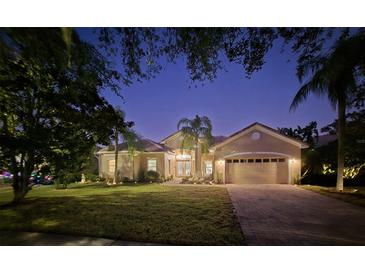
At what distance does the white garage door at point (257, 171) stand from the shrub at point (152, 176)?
3957 mm

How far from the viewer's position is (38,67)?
5.60 metres

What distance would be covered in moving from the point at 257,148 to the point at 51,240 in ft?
32.2

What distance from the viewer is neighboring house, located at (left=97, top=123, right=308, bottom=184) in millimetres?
10930

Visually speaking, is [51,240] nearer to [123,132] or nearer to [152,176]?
[123,132]

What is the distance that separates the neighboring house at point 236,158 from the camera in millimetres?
10930

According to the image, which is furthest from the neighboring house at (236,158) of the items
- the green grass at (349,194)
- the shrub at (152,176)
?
the green grass at (349,194)

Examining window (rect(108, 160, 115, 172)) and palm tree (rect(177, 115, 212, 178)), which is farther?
window (rect(108, 160, 115, 172))

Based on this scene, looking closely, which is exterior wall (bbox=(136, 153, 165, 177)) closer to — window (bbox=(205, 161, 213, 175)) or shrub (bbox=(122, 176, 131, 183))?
shrub (bbox=(122, 176, 131, 183))

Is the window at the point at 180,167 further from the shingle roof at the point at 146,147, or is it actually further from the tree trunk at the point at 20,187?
the tree trunk at the point at 20,187

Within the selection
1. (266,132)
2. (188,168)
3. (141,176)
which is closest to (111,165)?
(141,176)

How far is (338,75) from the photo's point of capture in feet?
19.7

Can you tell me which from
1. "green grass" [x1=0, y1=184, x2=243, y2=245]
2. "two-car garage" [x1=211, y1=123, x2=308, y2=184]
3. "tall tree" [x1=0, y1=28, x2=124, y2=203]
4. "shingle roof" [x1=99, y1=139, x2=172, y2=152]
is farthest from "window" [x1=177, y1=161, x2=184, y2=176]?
"tall tree" [x1=0, y1=28, x2=124, y2=203]

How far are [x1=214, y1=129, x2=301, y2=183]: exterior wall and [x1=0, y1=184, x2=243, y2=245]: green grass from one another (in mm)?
3500

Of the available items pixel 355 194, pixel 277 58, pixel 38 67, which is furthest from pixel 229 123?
pixel 38 67
